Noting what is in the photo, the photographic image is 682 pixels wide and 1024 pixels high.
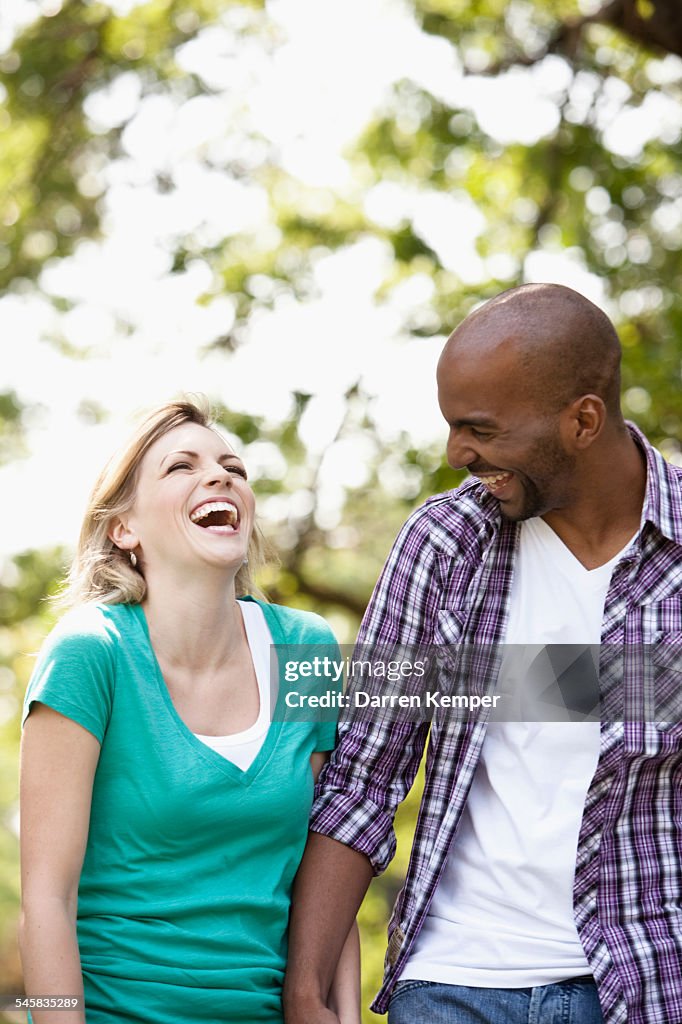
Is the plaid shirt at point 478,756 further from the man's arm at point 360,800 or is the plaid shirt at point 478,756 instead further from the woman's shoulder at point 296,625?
the woman's shoulder at point 296,625

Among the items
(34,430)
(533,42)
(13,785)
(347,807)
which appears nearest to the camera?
(347,807)

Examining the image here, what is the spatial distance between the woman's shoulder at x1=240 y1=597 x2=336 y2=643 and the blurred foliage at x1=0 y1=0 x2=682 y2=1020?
375 centimetres

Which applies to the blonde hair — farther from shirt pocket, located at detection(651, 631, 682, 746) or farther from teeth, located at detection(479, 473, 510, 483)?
shirt pocket, located at detection(651, 631, 682, 746)

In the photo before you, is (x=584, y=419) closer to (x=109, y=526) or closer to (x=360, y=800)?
(x=360, y=800)

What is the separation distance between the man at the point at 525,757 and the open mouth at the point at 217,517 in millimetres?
361

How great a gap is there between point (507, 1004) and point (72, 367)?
953cm

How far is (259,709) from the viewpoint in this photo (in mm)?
2566

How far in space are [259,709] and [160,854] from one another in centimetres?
37

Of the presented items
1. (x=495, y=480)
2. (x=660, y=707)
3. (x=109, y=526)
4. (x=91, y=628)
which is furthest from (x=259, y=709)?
(x=660, y=707)

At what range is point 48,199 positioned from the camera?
930 cm

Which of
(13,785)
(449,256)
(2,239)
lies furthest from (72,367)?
(13,785)

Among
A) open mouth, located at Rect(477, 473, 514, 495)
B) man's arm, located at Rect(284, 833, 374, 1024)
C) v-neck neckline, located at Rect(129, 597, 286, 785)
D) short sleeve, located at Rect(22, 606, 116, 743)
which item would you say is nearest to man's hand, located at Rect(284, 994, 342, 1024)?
man's arm, located at Rect(284, 833, 374, 1024)

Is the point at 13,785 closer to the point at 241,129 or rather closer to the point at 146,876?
the point at 241,129

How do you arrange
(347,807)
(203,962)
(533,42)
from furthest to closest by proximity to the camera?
1. (533,42)
2. (347,807)
3. (203,962)
